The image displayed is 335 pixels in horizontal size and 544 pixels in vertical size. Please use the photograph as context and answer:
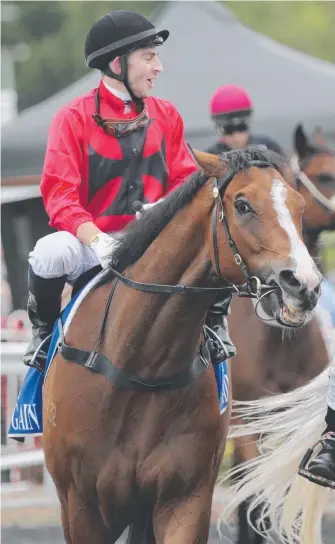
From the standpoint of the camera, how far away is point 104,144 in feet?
18.1

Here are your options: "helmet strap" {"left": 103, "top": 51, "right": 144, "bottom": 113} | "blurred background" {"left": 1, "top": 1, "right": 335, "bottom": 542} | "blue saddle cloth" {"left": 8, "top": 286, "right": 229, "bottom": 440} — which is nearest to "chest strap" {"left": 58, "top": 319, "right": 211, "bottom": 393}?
"blue saddle cloth" {"left": 8, "top": 286, "right": 229, "bottom": 440}

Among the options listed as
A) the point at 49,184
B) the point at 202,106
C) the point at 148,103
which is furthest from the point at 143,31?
the point at 202,106

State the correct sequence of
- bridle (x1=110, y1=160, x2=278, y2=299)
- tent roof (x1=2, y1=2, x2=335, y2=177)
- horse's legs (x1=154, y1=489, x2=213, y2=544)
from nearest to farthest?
1. bridle (x1=110, y1=160, x2=278, y2=299)
2. horse's legs (x1=154, y1=489, x2=213, y2=544)
3. tent roof (x1=2, y1=2, x2=335, y2=177)

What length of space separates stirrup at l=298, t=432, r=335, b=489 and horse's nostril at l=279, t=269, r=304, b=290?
4.69 ft

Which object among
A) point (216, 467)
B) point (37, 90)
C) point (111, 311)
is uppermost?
point (111, 311)

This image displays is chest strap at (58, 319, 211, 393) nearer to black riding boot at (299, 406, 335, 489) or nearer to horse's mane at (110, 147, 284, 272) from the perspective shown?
horse's mane at (110, 147, 284, 272)

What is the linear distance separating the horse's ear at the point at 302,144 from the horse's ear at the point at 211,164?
3.90 meters

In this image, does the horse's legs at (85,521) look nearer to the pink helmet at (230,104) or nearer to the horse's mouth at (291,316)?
the horse's mouth at (291,316)

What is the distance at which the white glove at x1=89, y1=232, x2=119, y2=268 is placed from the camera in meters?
5.18

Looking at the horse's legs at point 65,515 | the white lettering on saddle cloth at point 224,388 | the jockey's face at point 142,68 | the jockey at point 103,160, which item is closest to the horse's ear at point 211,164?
the jockey at point 103,160

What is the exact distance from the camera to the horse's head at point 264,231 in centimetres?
441

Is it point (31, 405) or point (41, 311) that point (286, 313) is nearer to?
point (41, 311)

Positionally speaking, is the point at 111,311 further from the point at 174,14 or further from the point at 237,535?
the point at 174,14

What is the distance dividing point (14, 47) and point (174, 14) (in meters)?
17.2
